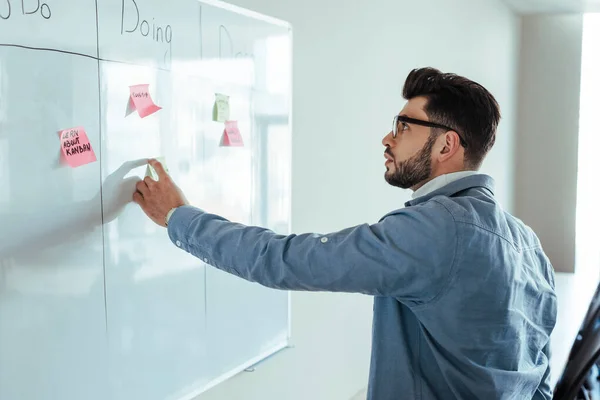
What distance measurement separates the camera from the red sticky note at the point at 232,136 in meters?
1.86

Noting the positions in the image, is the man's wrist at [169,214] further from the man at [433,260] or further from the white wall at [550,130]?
the white wall at [550,130]

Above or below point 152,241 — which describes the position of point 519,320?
below

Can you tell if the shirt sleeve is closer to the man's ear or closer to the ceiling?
the man's ear

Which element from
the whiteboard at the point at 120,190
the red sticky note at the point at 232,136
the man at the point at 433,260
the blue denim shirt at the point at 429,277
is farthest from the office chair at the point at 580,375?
the red sticky note at the point at 232,136

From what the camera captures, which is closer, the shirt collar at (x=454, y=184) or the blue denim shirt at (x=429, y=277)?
the blue denim shirt at (x=429, y=277)

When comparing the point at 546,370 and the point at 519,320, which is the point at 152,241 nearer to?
the point at 519,320

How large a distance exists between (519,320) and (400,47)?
6.99 ft

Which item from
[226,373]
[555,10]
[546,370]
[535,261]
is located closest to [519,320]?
[535,261]

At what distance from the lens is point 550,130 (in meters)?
5.98

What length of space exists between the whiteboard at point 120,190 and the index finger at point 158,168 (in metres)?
0.03

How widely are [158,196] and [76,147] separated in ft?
0.79

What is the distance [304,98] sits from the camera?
98.3 inches

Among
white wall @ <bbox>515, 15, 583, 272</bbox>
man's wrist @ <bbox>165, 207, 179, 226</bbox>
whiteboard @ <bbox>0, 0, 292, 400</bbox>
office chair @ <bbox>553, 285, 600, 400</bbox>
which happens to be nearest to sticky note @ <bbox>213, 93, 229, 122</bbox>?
whiteboard @ <bbox>0, 0, 292, 400</bbox>

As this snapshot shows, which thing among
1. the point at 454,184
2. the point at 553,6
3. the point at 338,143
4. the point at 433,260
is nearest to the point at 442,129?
the point at 454,184
